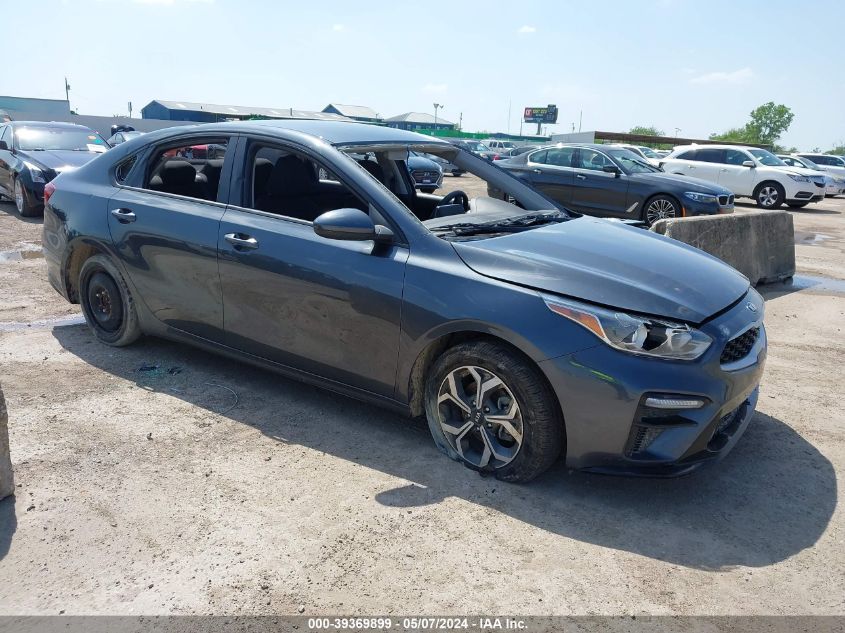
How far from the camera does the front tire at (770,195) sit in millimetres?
18203

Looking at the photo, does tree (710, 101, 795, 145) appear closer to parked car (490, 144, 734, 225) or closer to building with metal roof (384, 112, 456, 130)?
building with metal roof (384, 112, 456, 130)

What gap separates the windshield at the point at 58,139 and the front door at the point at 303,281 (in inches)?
344

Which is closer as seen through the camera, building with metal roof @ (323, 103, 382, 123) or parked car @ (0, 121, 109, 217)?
parked car @ (0, 121, 109, 217)

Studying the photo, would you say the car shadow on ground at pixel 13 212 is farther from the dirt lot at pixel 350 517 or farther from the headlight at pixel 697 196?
the headlight at pixel 697 196

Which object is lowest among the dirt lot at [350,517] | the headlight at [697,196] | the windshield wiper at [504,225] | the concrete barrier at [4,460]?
the dirt lot at [350,517]

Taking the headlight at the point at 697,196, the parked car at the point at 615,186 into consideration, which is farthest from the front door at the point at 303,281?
the headlight at the point at 697,196

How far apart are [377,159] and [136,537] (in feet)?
9.04

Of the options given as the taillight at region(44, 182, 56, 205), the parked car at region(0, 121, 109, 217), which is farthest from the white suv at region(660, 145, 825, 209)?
the taillight at region(44, 182, 56, 205)

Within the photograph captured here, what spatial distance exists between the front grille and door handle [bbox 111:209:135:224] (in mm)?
3655

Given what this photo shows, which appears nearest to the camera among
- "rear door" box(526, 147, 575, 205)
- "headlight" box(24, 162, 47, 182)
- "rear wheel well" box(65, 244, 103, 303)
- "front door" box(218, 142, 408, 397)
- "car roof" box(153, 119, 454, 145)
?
"front door" box(218, 142, 408, 397)

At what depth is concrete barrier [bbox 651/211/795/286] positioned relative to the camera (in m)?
6.76

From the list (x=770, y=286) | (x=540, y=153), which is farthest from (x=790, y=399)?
(x=540, y=153)

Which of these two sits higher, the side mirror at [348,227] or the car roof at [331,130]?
the car roof at [331,130]

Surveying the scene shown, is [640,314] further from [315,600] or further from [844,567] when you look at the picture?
[315,600]
